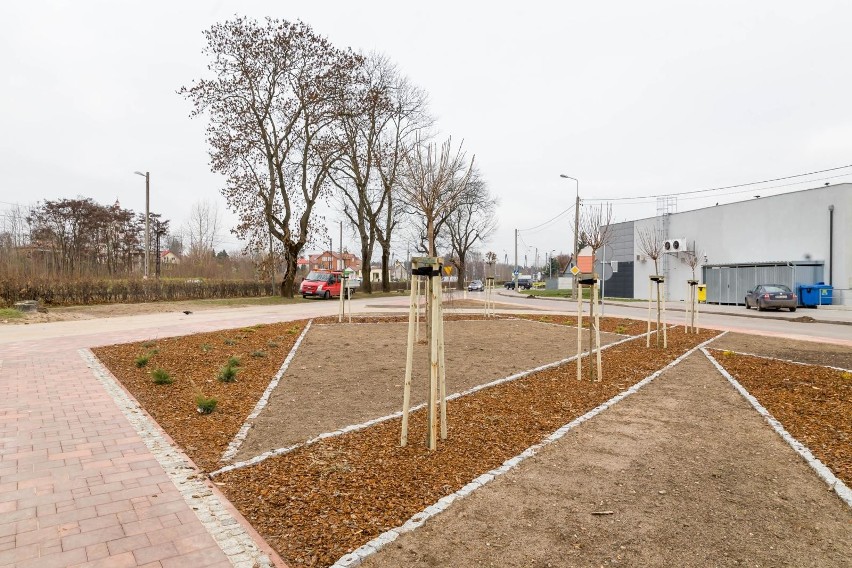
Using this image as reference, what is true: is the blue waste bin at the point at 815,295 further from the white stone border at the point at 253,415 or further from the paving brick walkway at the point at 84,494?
the paving brick walkway at the point at 84,494

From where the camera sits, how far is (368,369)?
324 inches

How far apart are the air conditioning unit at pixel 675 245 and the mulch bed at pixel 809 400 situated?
87.7 feet

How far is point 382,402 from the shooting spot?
611cm

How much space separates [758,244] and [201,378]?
104 ft

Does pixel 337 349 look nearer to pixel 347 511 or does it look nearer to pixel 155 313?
pixel 347 511

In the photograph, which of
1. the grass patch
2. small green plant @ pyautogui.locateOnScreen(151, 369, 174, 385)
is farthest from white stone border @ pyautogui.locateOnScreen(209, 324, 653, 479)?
the grass patch

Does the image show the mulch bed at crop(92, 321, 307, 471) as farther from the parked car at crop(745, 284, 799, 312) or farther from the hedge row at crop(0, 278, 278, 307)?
the parked car at crop(745, 284, 799, 312)

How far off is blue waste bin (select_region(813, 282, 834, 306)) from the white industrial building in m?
0.62

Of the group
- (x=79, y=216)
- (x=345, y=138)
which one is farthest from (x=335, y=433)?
(x=79, y=216)

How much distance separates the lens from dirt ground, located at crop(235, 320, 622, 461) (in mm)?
5258

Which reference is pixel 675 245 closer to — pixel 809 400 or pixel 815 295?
pixel 815 295

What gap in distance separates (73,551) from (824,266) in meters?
32.3

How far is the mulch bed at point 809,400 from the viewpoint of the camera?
441cm

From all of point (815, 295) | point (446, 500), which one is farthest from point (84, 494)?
point (815, 295)
